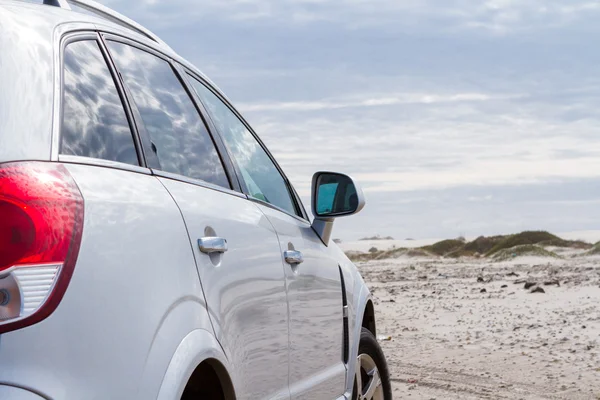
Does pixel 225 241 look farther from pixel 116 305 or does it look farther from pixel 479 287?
pixel 479 287

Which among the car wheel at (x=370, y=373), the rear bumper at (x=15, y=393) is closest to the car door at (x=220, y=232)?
the rear bumper at (x=15, y=393)

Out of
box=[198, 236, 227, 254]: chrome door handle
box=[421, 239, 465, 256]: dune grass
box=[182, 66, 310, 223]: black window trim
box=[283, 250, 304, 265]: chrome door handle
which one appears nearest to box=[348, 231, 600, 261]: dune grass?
box=[421, 239, 465, 256]: dune grass

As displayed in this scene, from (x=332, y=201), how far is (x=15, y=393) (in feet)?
8.76

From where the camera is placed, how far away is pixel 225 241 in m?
2.86

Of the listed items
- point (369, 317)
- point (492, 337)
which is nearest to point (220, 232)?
point (369, 317)

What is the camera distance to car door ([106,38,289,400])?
108 inches

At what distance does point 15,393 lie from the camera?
1899mm

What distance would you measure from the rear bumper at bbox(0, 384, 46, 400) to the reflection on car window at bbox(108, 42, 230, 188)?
3.42 feet

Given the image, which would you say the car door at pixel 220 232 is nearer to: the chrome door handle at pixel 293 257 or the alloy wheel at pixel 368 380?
the chrome door handle at pixel 293 257

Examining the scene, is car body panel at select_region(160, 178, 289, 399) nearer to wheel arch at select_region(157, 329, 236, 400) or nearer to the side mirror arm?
wheel arch at select_region(157, 329, 236, 400)

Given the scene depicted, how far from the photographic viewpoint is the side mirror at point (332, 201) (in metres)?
4.38

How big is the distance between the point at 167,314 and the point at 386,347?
7881mm

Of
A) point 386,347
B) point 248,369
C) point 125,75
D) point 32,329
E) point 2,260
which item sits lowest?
point 386,347

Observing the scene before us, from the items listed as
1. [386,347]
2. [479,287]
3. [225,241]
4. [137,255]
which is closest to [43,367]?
[137,255]
